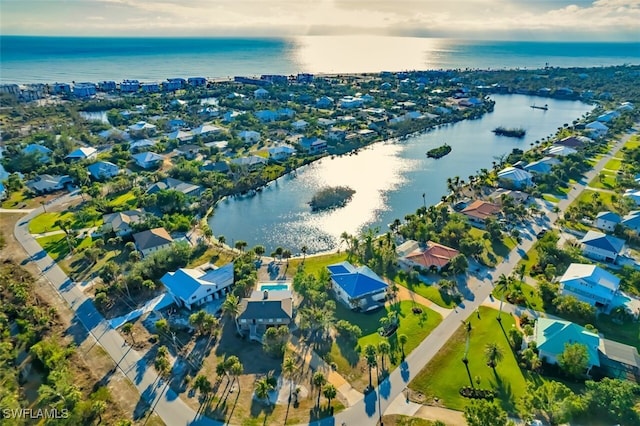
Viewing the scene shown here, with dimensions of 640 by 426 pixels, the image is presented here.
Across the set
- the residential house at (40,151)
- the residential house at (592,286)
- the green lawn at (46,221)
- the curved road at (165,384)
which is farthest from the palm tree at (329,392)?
the residential house at (40,151)

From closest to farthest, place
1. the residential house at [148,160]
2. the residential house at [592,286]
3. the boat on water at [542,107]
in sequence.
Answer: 1. the residential house at [592,286]
2. the residential house at [148,160]
3. the boat on water at [542,107]

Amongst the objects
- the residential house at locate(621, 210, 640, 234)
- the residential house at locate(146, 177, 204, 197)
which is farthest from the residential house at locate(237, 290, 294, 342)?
the residential house at locate(621, 210, 640, 234)

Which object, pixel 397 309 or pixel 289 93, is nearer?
pixel 397 309

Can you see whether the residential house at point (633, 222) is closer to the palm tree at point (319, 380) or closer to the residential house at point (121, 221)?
the palm tree at point (319, 380)

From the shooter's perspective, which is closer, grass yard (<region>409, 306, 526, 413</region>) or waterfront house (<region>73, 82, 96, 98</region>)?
grass yard (<region>409, 306, 526, 413</region>)

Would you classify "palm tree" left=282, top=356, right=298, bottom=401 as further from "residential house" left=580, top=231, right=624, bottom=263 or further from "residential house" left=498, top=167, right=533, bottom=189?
"residential house" left=498, top=167, right=533, bottom=189

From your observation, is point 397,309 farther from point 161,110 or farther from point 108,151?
point 161,110

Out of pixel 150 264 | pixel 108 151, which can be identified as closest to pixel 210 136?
pixel 108 151
